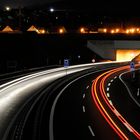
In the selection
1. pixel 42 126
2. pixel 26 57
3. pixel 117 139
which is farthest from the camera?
pixel 26 57

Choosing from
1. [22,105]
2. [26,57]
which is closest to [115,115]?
[22,105]

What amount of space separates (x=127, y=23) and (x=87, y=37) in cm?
10595

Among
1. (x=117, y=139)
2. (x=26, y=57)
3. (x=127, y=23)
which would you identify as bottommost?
(x=117, y=139)

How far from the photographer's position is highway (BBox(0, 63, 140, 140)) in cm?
2464

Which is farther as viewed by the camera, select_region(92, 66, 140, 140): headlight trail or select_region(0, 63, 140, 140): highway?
select_region(92, 66, 140, 140): headlight trail

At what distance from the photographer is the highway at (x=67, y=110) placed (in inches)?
970

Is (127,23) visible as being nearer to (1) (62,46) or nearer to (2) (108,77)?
(1) (62,46)

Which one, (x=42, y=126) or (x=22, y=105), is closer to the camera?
(x=42, y=126)

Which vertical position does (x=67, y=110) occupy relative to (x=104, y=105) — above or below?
below

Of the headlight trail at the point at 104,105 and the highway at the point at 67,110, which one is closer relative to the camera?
the highway at the point at 67,110

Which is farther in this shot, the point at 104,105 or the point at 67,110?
the point at 104,105

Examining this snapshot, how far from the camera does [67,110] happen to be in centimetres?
3191

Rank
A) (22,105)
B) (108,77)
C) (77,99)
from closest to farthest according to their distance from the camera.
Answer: (22,105) < (77,99) < (108,77)

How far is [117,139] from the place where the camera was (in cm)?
2322
